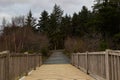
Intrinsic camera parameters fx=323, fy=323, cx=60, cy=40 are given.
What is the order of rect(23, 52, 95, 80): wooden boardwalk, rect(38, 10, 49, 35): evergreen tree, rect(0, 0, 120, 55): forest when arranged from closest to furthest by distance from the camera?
1. rect(23, 52, 95, 80): wooden boardwalk
2. rect(0, 0, 120, 55): forest
3. rect(38, 10, 49, 35): evergreen tree

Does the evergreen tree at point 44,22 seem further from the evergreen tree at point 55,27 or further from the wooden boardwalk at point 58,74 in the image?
the wooden boardwalk at point 58,74

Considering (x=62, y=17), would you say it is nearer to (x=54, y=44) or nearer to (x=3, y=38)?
(x=54, y=44)

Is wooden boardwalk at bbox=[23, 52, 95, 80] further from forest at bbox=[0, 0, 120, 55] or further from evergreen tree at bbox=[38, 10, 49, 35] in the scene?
evergreen tree at bbox=[38, 10, 49, 35]

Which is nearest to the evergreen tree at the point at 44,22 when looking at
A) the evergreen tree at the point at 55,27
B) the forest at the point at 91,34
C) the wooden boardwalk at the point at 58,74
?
the evergreen tree at the point at 55,27

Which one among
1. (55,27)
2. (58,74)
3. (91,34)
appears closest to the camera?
(58,74)

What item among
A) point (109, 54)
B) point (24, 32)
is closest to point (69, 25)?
point (24, 32)

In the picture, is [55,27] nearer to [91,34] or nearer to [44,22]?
[44,22]

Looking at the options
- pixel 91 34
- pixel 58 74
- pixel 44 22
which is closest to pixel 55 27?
pixel 44 22

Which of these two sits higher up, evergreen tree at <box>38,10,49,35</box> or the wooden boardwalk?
evergreen tree at <box>38,10,49,35</box>

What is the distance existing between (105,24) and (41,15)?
220ft

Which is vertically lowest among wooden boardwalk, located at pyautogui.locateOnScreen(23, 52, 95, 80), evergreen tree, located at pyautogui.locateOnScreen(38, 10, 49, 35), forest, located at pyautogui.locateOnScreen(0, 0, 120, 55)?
wooden boardwalk, located at pyautogui.locateOnScreen(23, 52, 95, 80)

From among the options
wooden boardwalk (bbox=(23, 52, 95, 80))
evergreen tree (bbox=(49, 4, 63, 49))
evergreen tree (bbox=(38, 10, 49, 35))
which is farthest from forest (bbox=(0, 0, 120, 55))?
evergreen tree (bbox=(38, 10, 49, 35))

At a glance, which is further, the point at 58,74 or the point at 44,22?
the point at 44,22

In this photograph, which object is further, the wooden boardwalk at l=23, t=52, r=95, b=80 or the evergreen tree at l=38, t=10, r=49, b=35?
the evergreen tree at l=38, t=10, r=49, b=35
